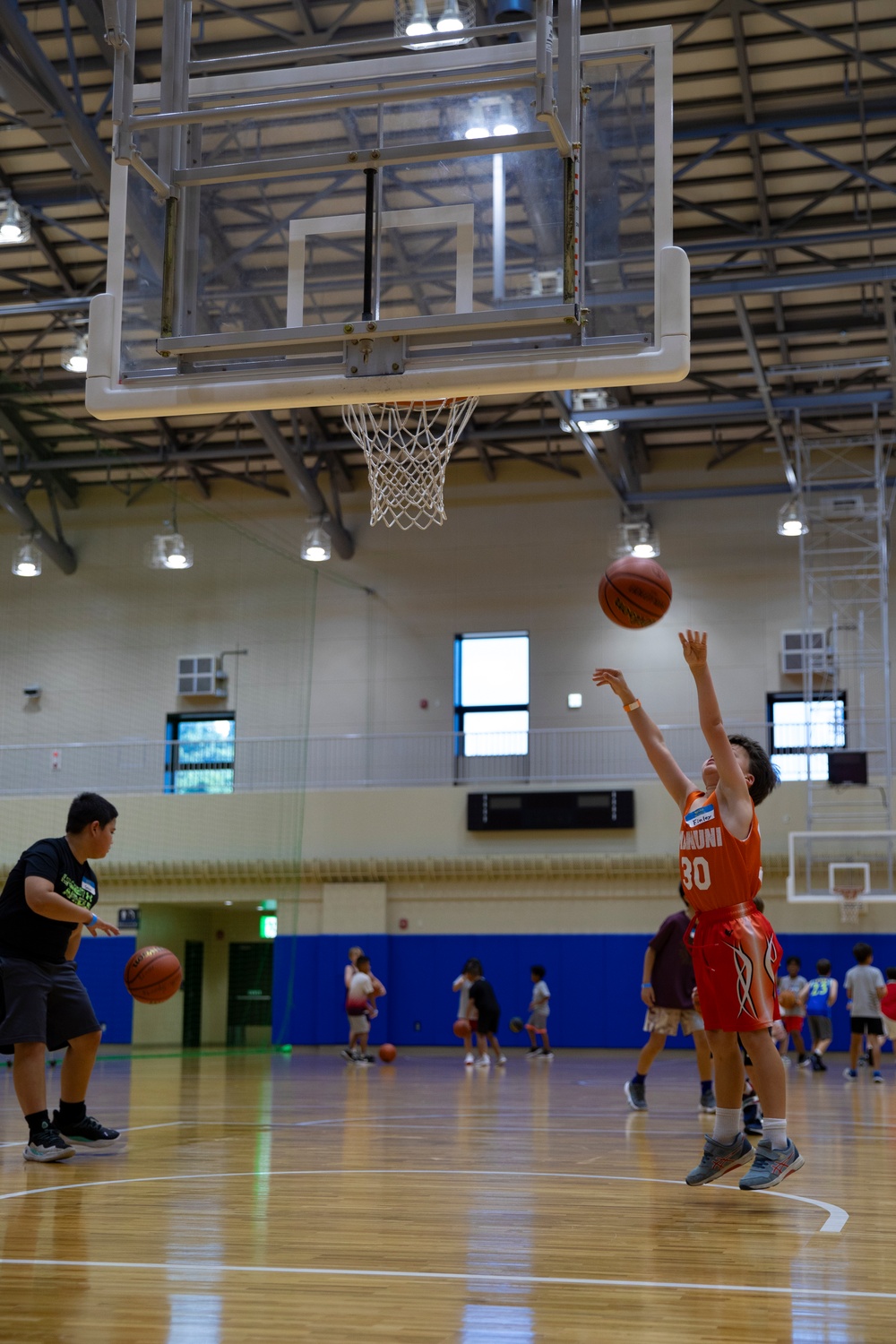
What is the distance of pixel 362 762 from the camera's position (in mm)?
22703

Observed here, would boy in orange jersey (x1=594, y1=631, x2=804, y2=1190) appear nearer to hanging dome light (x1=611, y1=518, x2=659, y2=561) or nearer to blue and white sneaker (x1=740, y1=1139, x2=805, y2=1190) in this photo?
blue and white sneaker (x1=740, y1=1139, x2=805, y2=1190)

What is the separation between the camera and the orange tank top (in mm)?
5262

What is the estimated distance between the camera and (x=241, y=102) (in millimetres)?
6445

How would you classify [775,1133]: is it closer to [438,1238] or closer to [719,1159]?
[719,1159]

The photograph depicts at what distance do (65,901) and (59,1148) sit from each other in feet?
3.62

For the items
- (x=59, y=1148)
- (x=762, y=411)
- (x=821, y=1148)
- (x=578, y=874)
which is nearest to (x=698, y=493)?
(x=762, y=411)

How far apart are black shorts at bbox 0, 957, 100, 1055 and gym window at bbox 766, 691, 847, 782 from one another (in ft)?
49.1

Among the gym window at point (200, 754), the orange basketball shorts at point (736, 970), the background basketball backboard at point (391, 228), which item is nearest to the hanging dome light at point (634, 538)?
the gym window at point (200, 754)

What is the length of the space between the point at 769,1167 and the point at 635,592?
8.36ft

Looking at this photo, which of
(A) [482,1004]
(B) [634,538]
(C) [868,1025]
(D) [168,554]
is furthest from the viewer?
(B) [634,538]

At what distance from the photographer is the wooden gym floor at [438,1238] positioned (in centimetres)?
338

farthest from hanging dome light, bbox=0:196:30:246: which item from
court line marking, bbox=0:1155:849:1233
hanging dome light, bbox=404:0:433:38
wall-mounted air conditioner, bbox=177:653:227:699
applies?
court line marking, bbox=0:1155:849:1233

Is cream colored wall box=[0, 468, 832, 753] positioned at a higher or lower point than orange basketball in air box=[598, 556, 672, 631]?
higher

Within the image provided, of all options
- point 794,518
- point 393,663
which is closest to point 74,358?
point 393,663
